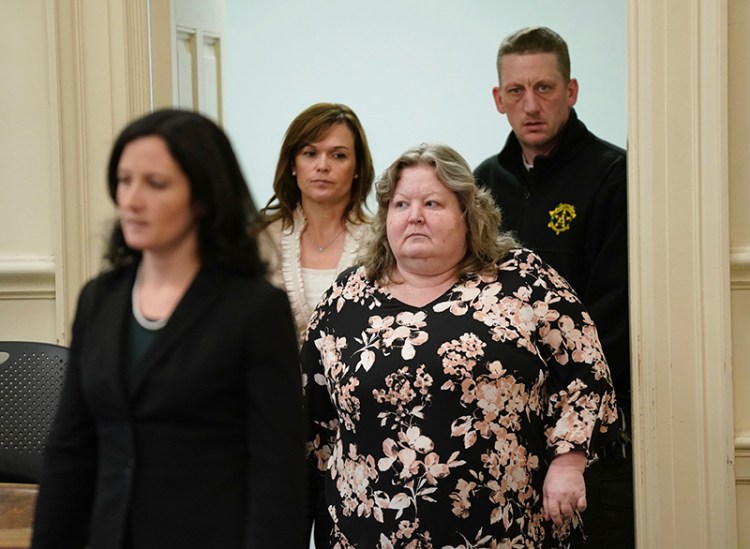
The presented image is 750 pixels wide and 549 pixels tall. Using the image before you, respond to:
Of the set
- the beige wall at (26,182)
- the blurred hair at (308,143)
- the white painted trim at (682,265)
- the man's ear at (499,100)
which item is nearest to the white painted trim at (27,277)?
the beige wall at (26,182)

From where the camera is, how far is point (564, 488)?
8.10 feet

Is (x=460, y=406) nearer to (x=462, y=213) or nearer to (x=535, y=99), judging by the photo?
(x=462, y=213)

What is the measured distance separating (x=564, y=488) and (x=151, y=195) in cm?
140

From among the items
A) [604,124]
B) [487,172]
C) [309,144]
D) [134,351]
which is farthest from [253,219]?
[604,124]

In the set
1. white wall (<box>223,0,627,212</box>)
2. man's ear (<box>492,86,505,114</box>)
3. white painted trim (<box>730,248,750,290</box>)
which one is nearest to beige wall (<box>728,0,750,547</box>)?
white painted trim (<box>730,248,750,290</box>)

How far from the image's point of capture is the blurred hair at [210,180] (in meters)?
1.43

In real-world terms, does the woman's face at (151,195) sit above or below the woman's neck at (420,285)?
above

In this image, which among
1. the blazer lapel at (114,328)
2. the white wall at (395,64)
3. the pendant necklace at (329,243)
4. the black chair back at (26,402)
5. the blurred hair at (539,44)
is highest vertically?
the white wall at (395,64)

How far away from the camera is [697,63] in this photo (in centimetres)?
276

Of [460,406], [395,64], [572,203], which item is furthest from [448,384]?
[395,64]

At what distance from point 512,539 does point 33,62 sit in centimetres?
180

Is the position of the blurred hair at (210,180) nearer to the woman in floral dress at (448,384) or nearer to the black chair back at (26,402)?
the woman in floral dress at (448,384)

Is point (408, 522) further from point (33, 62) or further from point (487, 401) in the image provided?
point (33, 62)

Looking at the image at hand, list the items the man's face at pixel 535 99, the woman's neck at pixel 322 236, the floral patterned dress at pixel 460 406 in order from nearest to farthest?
the floral patterned dress at pixel 460 406 → the woman's neck at pixel 322 236 → the man's face at pixel 535 99
